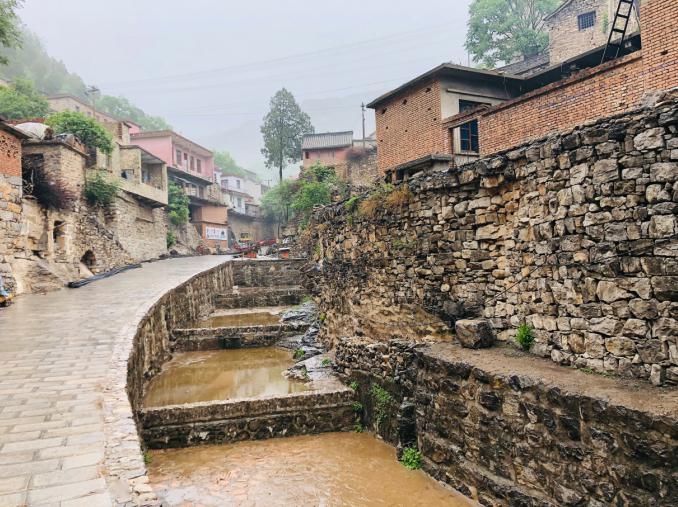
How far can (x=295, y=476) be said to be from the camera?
720 centimetres

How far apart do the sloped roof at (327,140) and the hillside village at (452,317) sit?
22.4 m

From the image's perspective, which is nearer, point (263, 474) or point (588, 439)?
point (588, 439)

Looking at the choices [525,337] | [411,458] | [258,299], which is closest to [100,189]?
[258,299]

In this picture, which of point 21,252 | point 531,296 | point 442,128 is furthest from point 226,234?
point 531,296

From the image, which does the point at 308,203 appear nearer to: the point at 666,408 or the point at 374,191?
the point at 374,191

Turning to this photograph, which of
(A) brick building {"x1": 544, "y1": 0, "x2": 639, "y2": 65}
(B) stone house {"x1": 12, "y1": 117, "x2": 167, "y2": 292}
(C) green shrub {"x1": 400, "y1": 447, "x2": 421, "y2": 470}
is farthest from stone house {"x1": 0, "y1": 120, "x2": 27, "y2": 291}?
(A) brick building {"x1": 544, "y1": 0, "x2": 639, "y2": 65}

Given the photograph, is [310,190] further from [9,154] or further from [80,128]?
[9,154]

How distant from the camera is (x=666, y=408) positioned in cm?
411

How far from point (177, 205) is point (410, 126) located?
75.0 ft

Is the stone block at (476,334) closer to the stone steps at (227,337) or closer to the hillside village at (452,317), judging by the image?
the hillside village at (452,317)

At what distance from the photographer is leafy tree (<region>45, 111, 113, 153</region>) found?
68.1 ft

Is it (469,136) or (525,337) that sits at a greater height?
(469,136)

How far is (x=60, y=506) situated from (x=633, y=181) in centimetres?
619

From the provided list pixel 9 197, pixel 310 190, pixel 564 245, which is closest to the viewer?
pixel 564 245
